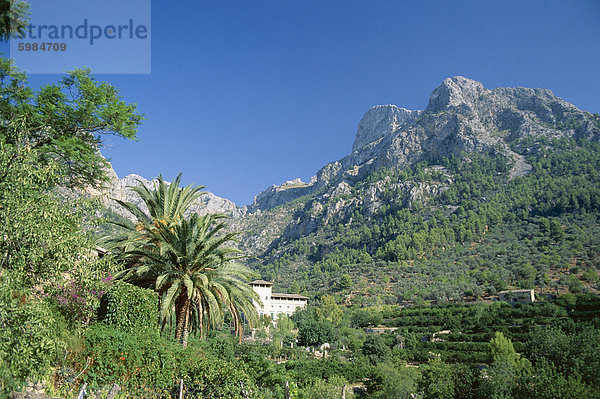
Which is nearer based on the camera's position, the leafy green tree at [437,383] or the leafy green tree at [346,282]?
the leafy green tree at [437,383]

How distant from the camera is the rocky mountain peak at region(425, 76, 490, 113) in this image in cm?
13110

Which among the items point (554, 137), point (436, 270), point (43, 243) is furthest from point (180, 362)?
point (554, 137)

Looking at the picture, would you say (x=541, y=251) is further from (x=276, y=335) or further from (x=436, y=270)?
(x=276, y=335)

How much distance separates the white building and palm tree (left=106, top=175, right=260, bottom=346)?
54608mm

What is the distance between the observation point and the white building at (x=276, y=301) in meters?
65.6

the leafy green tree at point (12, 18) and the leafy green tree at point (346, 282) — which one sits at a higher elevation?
the leafy green tree at point (12, 18)

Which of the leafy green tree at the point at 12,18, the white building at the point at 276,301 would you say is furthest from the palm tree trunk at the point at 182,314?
the white building at the point at 276,301

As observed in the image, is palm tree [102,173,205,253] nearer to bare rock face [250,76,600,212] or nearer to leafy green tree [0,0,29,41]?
leafy green tree [0,0,29,41]

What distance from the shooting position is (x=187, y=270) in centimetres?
1120

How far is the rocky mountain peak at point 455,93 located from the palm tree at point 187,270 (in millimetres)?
131085

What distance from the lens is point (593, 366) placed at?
2384 centimetres

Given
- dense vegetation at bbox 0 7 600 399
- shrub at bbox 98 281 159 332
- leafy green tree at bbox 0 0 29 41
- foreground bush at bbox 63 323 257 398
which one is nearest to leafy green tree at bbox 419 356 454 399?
dense vegetation at bbox 0 7 600 399

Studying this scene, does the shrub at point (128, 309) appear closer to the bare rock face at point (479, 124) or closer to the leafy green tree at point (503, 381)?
the leafy green tree at point (503, 381)

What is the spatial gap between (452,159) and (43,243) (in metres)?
119
